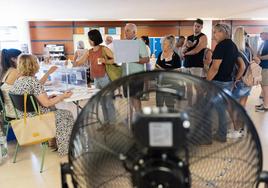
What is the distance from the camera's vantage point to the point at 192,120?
0.72m

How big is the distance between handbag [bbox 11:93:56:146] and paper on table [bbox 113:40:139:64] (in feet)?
2.73

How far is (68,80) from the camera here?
371cm

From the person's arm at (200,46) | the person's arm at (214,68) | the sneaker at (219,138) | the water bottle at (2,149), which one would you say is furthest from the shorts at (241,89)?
the sneaker at (219,138)

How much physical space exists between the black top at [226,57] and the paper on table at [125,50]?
2.60 ft

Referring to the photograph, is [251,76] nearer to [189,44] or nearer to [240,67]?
[240,67]

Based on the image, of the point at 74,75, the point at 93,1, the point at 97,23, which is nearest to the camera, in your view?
the point at 74,75

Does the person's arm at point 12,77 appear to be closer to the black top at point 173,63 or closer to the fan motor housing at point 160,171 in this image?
the black top at point 173,63

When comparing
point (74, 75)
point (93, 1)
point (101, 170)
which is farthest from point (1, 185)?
point (93, 1)

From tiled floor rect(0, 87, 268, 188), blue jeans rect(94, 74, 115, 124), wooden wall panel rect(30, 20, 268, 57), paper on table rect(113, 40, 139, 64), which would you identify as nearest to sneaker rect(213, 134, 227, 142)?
blue jeans rect(94, 74, 115, 124)

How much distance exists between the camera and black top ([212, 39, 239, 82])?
9.45ft

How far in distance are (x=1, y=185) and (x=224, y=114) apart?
2.32 m

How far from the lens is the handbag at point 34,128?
2674 mm

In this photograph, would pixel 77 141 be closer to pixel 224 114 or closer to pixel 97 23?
pixel 224 114

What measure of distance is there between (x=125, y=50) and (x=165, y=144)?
230 centimetres
